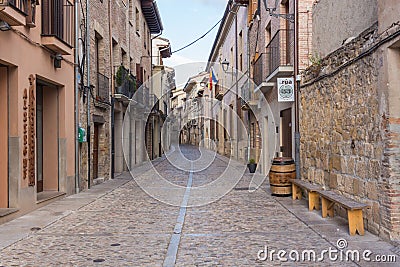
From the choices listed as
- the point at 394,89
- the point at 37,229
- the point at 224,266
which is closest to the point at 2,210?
the point at 37,229

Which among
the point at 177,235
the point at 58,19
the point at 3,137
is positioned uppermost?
the point at 58,19

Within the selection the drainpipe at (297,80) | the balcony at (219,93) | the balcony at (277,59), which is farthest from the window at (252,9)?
the balcony at (219,93)

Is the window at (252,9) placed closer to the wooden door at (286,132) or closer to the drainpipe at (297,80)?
the wooden door at (286,132)

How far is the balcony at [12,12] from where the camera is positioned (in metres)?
7.56

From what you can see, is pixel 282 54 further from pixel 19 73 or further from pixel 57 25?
pixel 19 73

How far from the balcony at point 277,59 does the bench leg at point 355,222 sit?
6.58 metres

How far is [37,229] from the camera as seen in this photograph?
7770 millimetres

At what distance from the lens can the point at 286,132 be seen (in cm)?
1459

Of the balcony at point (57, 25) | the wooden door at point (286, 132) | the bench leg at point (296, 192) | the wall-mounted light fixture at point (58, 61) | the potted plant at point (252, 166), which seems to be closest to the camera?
the balcony at point (57, 25)

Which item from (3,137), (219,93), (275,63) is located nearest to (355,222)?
(3,137)

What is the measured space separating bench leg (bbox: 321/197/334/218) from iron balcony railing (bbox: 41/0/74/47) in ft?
20.6

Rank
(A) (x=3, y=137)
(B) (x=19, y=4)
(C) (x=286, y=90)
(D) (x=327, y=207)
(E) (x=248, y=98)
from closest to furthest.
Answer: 1. (B) (x=19, y=4)
2. (D) (x=327, y=207)
3. (A) (x=3, y=137)
4. (C) (x=286, y=90)
5. (E) (x=248, y=98)

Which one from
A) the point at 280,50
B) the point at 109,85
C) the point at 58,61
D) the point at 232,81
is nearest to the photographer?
the point at 58,61

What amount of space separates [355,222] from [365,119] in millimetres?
1472
